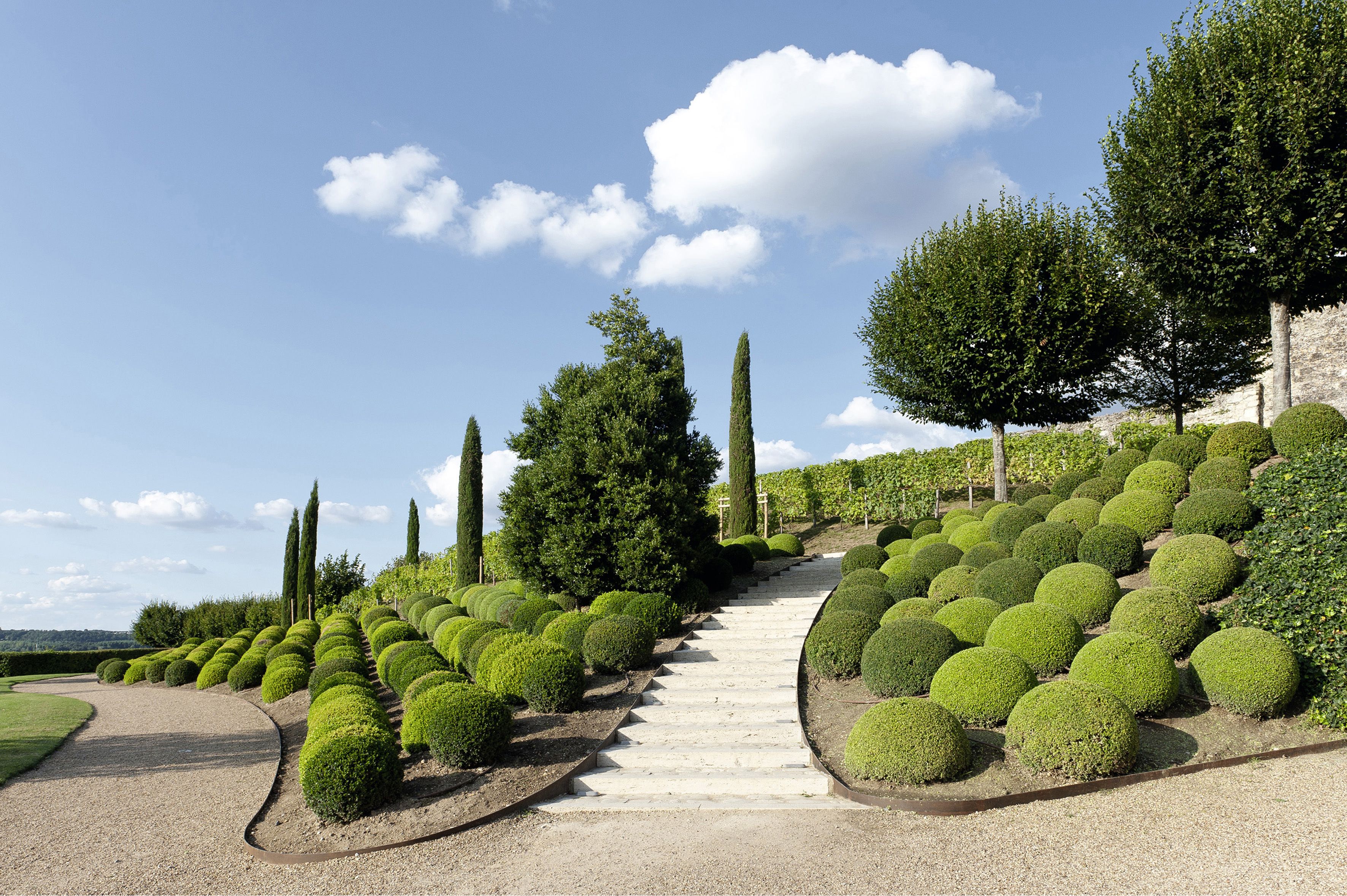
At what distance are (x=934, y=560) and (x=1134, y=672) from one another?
471 centimetres

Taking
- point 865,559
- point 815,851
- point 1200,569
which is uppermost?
point 1200,569

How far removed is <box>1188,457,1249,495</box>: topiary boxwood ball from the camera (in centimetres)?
1053

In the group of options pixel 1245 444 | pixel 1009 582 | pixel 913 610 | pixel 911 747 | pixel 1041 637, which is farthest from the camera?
pixel 1245 444

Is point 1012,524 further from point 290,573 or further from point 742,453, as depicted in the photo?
point 290,573

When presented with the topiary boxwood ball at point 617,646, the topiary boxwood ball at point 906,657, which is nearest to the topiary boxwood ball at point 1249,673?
the topiary boxwood ball at point 906,657

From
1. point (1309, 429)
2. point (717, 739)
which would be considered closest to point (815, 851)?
point (717, 739)

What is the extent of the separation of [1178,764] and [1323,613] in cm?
222

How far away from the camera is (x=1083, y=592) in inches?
346

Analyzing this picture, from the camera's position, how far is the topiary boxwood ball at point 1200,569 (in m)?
8.53

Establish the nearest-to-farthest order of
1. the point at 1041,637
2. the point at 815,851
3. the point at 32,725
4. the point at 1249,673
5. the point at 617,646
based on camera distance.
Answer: the point at 815,851, the point at 1249,673, the point at 1041,637, the point at 617,646, the point at 32,725

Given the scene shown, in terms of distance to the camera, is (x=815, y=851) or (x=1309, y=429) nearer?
(x=815, y=851)

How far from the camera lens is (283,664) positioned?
49.4 ft

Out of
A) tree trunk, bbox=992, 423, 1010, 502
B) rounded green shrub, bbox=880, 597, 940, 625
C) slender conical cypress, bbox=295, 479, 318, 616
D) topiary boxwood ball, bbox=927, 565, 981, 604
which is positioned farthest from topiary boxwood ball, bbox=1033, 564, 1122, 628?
slender conical cypress, bbox=295, 479, 318, 616

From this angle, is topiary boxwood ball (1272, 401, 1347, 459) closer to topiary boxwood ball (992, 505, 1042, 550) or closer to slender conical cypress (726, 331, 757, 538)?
topiary boxwood ball (992, 505, 1042, 550)
